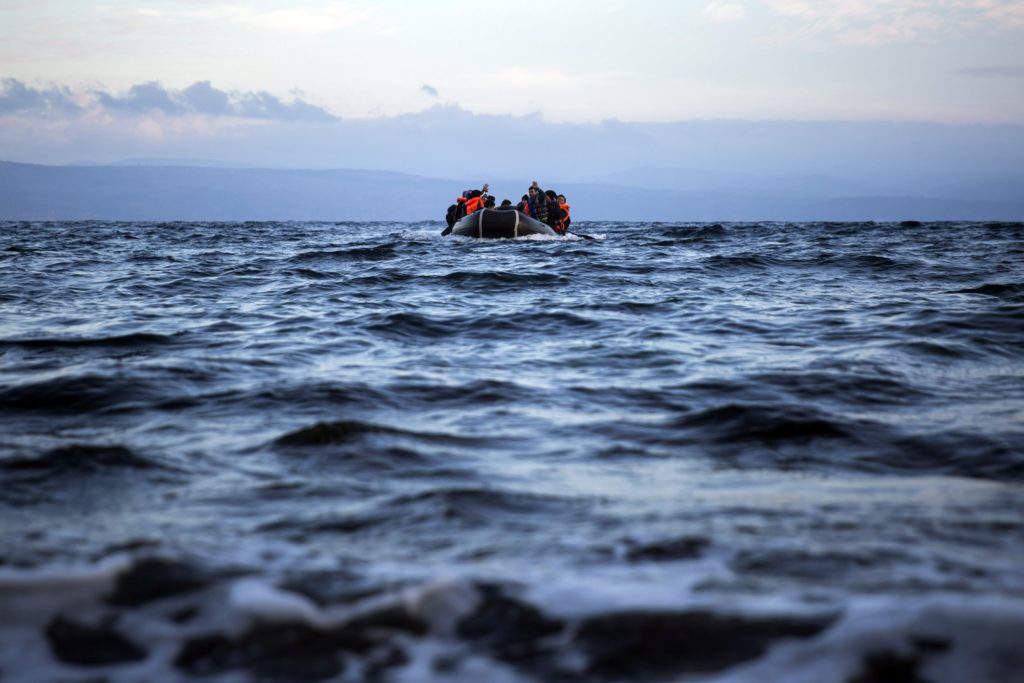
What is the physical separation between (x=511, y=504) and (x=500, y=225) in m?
21.5

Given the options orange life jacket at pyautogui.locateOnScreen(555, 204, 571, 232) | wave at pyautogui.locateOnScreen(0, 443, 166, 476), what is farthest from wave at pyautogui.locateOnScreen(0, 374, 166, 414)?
orange life jacket at pyautogui.locateOnScreen(555, 204, 571, 232)

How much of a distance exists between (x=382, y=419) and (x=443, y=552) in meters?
2.26

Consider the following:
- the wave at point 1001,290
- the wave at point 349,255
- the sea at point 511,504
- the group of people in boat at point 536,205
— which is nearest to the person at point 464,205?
the group of people in boat at point 536,205

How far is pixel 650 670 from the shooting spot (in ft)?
8.03

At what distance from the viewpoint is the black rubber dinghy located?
24.9 m

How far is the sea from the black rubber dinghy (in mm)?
15623

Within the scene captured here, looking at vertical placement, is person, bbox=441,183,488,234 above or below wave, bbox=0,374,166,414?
above

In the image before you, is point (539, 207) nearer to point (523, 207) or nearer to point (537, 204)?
point (537, 204)

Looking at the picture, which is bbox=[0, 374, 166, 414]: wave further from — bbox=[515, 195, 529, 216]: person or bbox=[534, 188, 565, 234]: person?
bbox=[534, 188, 565, 234]: person

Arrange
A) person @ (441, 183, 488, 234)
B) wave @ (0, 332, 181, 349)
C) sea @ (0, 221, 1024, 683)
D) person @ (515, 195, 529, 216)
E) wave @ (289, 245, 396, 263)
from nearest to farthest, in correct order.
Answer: sea @ (0, 221, 1024, 683) < wave @ (0, 332, 181, 349) < wave @ (289, 245, 396, 263) < person @ (515, 195, 529, 216) < person @ (441, 183, 488, 234)

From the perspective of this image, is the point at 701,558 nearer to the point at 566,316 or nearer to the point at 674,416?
the point at 674,416

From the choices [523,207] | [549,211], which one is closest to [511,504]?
[523,207]

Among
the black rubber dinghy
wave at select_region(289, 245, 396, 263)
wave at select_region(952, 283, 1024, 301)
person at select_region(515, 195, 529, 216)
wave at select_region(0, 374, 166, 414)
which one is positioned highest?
person at select_region(515, 195, 529, 216)

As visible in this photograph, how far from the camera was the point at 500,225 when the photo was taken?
82.0 ft
